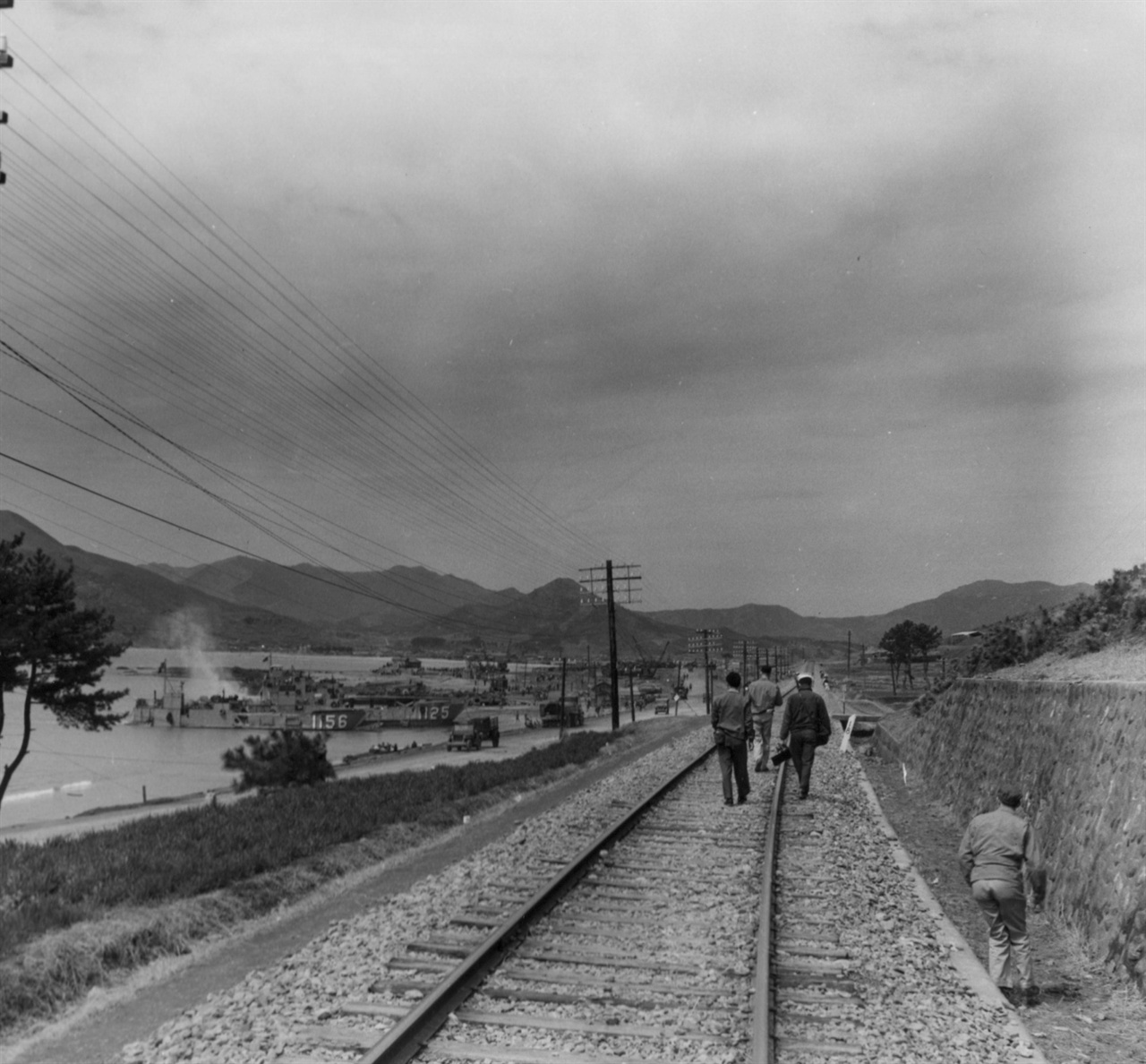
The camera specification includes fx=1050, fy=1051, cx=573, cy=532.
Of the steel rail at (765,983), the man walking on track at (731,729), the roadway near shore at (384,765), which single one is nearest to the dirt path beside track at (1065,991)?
the steel rail at (765,983)

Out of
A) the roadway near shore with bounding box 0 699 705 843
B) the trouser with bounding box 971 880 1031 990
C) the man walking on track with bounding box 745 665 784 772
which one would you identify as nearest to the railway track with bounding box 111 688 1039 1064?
the trouser with bounding box 971 880 1031 990

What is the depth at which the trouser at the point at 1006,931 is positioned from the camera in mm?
7430

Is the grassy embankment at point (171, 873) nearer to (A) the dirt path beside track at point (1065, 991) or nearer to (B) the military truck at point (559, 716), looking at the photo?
(A) the dirt path beside track at point (1065, 991)

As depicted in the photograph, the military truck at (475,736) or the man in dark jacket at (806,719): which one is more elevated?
the man in dark jacket at (806,719)

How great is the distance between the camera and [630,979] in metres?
6.96

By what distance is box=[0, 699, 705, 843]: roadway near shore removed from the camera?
38.7 m

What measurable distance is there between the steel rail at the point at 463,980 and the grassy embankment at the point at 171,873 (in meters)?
3.21

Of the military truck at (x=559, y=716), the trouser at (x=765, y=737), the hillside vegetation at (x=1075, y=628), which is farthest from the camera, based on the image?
the military truck at (x=559, y=716)

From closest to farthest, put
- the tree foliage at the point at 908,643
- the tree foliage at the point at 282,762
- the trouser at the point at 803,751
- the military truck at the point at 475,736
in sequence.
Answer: the trouser at the point at 803,751, the tree foliage at the point at 282,762, the military truck at the point at 475,736, the tree foliage at the point at 908,643

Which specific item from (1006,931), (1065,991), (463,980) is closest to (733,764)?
(1065,991)

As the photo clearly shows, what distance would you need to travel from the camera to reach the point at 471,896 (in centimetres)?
956

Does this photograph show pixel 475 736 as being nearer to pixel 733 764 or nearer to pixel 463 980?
pixel 733 764

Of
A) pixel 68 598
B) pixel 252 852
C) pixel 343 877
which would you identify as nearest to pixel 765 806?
pixel 343 877

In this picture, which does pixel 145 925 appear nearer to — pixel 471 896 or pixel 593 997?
pixel 471 896
